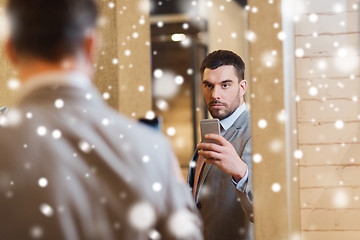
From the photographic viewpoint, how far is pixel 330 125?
1.55m

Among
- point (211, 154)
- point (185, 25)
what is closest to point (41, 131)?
point (211, 154)

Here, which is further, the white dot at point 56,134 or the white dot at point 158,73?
the white dot at point 158,73

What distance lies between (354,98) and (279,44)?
0.42 m

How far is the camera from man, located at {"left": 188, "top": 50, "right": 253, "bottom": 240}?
1.50 metres

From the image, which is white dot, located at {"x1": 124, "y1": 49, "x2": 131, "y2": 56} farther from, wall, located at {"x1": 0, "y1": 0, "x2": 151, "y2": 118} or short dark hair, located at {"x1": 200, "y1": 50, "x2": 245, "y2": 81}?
short dark hair, located at {"x1": 200, "y1": 50, "x2": 245, "y2": 81}

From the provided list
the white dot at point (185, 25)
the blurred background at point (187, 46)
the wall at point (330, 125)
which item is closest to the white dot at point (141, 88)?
the wall at point (330, 125)

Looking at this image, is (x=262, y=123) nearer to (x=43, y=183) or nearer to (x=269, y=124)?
(x=269, y=124)

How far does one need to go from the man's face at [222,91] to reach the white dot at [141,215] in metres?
1.28

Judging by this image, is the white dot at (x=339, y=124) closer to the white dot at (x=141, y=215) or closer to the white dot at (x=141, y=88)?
the white dot at (x=141, y=88)

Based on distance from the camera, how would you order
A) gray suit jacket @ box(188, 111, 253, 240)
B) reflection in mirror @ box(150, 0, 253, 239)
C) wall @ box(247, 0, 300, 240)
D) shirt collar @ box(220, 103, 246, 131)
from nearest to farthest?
wall @ box(247, 0, 300, 240), gray suit jacket @ box(188, 111, 253, 240), shirt collar @ box(220, 103, 246, 131), reflection in mirror @ box(150, 0, 253, 239)

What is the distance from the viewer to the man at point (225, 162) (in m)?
1.50

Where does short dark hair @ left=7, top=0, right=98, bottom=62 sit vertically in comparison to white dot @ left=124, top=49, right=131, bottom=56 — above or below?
above

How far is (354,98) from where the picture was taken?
154cm

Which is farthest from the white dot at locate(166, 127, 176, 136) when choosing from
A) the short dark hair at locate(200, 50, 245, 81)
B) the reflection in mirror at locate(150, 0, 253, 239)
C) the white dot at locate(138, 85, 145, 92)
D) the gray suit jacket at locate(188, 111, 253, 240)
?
the gray suit jacket at locate(188, 111, 253, 240)
